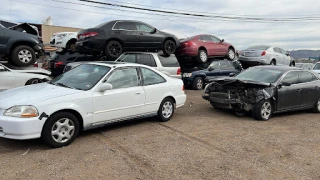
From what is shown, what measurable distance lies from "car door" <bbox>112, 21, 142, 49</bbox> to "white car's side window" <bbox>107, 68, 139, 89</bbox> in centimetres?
414

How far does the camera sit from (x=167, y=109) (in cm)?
746

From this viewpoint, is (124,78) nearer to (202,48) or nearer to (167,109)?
(167,109)

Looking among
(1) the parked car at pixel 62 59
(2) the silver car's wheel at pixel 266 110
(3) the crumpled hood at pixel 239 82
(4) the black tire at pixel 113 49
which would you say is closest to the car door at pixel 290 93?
(2) the silver car's wheel at pixel 266 110

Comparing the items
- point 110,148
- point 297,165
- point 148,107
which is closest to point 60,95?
point 110,148

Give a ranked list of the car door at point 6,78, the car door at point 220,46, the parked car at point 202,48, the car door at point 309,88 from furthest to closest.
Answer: the car door at point 220,46, the parked car at point 202,48, the car door at point 6,78, the car door at point 309,88

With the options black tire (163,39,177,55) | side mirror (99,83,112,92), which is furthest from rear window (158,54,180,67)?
side mirror (99,83,112,92)

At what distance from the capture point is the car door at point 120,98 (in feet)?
19.2

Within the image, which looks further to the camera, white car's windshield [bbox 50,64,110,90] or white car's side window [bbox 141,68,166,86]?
white car's side window [bbox 141,68,166,86]

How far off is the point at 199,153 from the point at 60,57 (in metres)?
8.03

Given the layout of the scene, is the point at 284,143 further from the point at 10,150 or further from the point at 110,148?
the point at 10,150

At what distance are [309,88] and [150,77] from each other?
5226 millimetres

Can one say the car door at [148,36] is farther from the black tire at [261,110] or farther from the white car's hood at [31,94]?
the white car's hood at [31,94]

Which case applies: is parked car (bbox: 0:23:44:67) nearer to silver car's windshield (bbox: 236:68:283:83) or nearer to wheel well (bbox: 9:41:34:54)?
wheel well (bbox: 9:41:34:54)

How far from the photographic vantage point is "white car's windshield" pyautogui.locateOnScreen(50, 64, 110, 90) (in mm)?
5942
